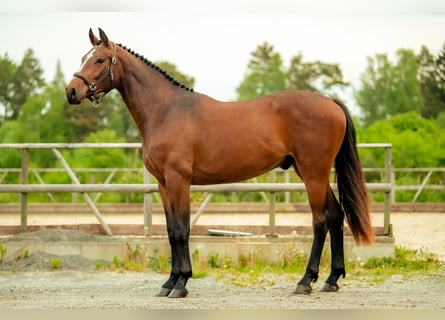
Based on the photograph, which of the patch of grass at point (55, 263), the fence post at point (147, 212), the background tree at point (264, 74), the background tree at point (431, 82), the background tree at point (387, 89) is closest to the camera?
the patch of grass at point (55, 263)

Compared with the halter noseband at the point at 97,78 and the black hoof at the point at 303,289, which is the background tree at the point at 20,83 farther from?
the black hoof at the point at 303,289

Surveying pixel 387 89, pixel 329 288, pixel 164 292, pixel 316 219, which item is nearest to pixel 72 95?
pixel 164 292

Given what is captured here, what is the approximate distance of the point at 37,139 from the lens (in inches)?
849

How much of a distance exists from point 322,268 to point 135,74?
9.27 feet

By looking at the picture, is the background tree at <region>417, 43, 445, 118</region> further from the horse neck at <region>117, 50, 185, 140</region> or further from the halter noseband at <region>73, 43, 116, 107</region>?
the halter noseband at <region>73, 43, 116, 107</region>

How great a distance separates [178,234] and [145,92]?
134 cm

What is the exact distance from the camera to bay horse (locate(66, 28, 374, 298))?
22.1 feet

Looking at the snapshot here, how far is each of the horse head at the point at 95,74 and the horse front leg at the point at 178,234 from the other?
107 centimetres

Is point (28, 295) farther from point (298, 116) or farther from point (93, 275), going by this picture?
point (298, 116)

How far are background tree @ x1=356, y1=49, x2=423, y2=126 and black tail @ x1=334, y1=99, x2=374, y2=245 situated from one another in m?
16.1

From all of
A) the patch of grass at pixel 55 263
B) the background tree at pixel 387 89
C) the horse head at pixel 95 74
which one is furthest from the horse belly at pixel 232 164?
the background tree at pixel 387 89

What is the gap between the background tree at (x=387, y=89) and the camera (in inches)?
915

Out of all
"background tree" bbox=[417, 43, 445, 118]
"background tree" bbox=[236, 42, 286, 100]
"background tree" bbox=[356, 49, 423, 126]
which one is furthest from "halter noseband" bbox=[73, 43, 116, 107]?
"background tree" bbox=[236, 42, 286, 100]

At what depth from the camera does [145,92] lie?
701 centimetres
